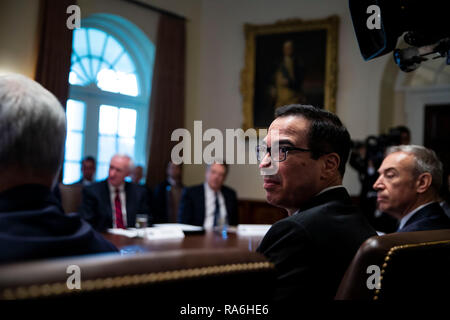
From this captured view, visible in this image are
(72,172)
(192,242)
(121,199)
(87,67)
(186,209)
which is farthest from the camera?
(87,67)

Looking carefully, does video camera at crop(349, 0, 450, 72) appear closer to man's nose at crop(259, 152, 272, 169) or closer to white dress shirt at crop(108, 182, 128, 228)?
man's nose at crop(259, 152, 272, 169)

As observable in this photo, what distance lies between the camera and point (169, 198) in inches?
268

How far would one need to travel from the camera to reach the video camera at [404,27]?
200 centimetres

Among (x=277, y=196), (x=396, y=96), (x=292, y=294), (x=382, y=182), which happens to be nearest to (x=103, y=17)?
(x=396, y=96)

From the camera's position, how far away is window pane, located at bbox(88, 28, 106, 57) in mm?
7670

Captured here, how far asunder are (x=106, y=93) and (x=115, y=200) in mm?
3380

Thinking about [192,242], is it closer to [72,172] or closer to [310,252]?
[310,252]

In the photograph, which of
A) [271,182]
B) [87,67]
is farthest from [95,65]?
[271,182]

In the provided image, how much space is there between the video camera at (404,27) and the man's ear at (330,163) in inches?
22.5

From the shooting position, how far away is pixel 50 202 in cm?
111

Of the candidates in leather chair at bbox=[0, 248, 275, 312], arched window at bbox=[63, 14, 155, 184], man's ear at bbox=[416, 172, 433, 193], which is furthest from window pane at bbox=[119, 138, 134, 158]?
leather chair at bbox=[0, 248, 275, 312]

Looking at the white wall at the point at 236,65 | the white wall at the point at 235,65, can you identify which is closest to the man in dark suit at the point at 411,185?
the white wall at the point at 235,65
